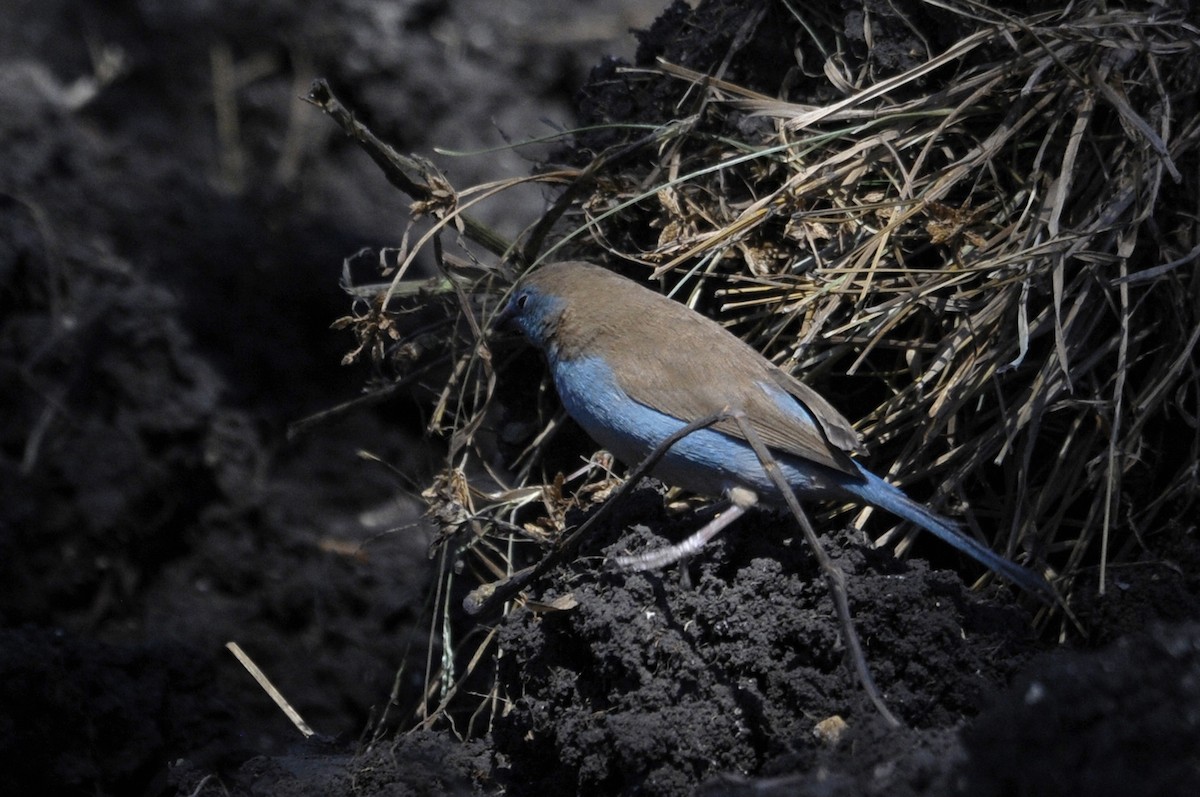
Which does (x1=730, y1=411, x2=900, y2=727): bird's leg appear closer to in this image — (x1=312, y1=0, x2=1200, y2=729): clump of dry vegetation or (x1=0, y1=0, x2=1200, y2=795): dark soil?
(x1=0, y1=0, x2=1200, y2=795): dark soil

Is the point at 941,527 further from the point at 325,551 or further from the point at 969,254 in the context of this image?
the point at 325,551

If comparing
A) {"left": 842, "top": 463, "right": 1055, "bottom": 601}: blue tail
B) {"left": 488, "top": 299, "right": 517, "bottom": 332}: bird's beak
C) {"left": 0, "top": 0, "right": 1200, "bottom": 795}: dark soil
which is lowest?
{"left": 0, "top": 0, "right": 1200, "bottom": 795}: dark soil

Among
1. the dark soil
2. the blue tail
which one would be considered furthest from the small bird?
the dark soil

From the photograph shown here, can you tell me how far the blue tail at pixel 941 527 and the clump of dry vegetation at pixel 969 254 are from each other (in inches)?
8.9

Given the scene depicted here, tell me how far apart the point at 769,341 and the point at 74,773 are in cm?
238

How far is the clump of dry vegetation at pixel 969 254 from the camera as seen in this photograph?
3648 millimetres

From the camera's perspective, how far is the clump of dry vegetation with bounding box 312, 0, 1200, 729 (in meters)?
3.65

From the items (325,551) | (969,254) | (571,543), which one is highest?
(969,254)

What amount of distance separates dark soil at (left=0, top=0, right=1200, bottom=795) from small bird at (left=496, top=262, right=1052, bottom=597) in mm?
156

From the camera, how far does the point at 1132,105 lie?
3846 millimetres

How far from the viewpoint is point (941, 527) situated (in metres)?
3.43

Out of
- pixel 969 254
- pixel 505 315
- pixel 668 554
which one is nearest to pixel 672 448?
pixel 668 554

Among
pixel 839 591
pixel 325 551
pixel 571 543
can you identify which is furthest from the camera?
pixel 325 551

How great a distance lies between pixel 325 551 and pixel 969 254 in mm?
3061
